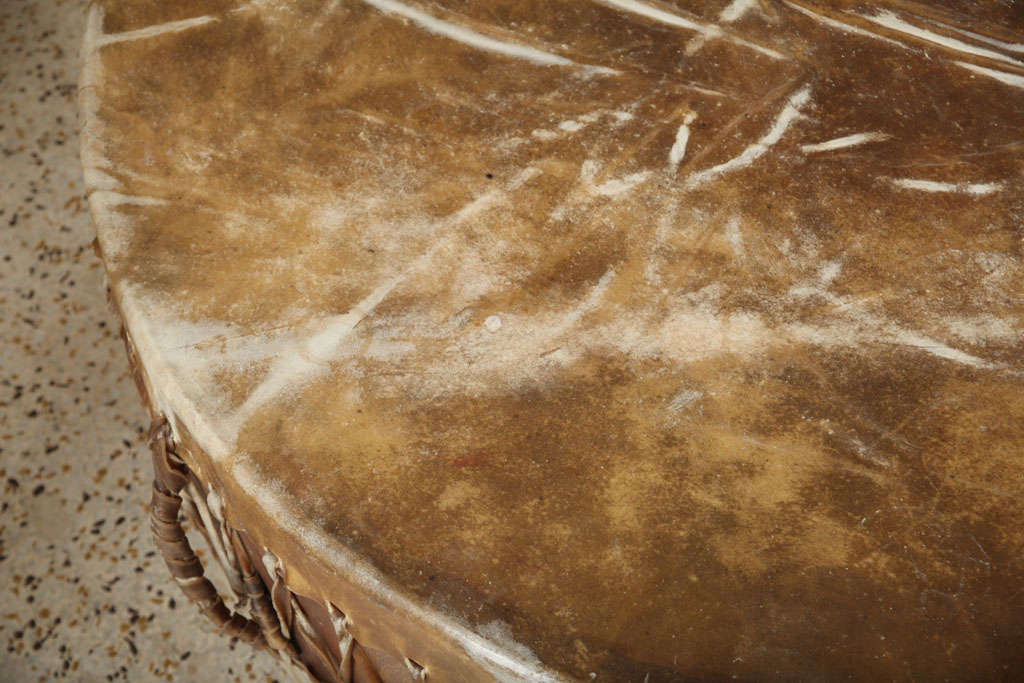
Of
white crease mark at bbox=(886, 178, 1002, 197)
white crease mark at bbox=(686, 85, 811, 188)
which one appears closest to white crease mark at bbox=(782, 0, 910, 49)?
white crease mark at bbox=(686, 85, 811, 188)

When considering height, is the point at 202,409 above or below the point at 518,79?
below

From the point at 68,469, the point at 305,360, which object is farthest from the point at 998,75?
the point at 68,469

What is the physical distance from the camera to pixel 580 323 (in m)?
0.97

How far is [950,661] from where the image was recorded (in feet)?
2.53

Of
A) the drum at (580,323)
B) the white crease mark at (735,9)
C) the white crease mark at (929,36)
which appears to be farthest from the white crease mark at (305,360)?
the white crease mark at (929,36)

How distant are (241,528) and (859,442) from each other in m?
0.65

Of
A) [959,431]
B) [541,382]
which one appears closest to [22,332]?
[541,382]

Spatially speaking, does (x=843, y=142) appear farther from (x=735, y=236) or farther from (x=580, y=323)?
(x=580, y=323)

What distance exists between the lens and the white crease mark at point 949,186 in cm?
109

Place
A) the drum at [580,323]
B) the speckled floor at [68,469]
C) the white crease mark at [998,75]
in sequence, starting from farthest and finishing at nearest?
1. the speckled floor at [68,469]
2. the white crease mark at [998,75]
3. the drum at [580,323]

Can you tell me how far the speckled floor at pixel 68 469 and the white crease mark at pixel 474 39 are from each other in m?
1.10

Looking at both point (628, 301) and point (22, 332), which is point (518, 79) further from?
point (22, 332)

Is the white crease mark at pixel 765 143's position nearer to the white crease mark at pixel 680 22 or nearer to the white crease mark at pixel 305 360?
the white crease mark at pixel 680 22

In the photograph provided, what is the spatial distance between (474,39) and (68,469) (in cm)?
125
